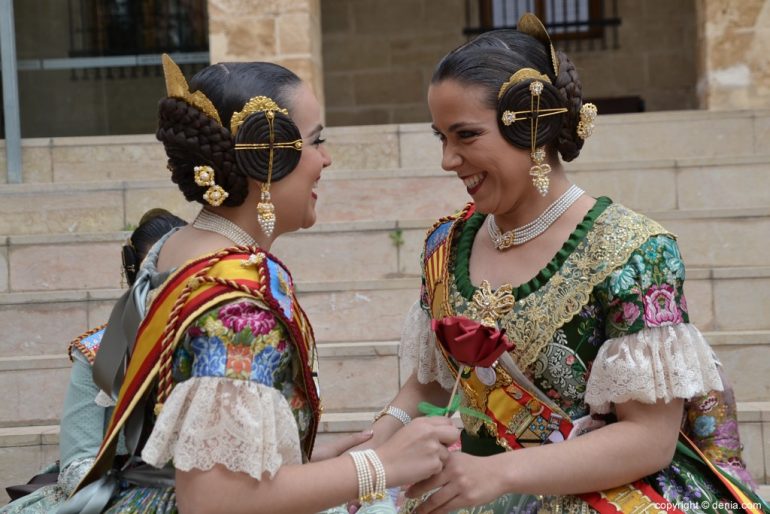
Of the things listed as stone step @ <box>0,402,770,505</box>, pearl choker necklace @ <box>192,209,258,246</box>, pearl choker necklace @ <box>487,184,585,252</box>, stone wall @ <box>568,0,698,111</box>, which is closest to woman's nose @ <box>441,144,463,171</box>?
pearl choker necklace @ <box>487,184,585,252</box>

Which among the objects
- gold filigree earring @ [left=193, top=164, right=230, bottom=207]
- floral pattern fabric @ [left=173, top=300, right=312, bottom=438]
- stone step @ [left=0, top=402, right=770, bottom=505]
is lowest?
stone step @ [left=0, top=402, right=770, bottom=505]

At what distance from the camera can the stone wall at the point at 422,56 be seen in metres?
11.0

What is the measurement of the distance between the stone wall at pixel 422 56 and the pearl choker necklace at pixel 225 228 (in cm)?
873

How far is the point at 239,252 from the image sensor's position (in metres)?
2.31

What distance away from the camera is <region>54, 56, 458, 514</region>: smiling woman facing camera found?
2119mm

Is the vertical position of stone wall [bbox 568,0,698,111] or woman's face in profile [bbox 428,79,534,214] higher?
stone wall [bbox 568,0,698,111]

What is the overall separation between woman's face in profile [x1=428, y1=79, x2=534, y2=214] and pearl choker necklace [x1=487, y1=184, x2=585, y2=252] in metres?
0.09

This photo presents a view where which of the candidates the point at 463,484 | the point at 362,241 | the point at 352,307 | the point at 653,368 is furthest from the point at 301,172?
the point at 362,241

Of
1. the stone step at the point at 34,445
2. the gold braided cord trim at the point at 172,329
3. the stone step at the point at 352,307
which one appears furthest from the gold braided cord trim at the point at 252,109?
the stone step at the point at 352,307

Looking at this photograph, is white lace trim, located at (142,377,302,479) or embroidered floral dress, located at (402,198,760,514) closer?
white lace trim, located at (142,377,302,479)

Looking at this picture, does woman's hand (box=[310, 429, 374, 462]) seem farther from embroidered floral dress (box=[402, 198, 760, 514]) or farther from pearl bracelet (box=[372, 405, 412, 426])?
embroidered floral dress (box=[402, 198, 760, 514])

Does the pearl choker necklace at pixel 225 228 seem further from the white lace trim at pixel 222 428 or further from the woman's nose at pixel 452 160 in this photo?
the woman's nose at pixel 452 160

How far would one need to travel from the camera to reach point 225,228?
95.7 inches

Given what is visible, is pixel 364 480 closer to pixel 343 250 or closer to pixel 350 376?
pixel 350 376
